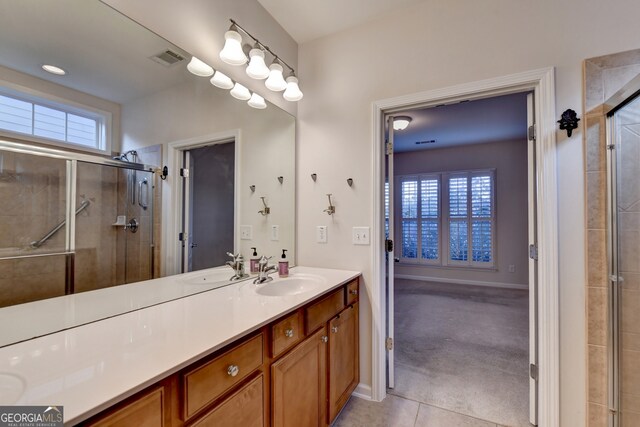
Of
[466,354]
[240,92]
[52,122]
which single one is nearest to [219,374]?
[52,122]

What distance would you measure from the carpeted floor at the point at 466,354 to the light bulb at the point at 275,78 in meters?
2.33

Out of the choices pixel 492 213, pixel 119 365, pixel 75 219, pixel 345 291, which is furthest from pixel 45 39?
pixel 492 213

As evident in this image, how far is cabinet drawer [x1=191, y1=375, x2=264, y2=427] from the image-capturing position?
0.86 m

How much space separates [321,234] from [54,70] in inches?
64.3

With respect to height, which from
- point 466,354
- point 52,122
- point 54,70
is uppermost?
point 54,70

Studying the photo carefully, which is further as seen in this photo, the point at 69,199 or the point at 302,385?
the point at 302,385

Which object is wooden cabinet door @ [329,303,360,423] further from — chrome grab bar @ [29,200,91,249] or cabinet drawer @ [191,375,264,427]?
chrome grab bar @ [29,200,91,249]

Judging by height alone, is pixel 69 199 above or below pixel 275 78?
below

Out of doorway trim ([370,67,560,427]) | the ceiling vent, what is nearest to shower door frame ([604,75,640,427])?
doorway trim ([370,67,560,427])

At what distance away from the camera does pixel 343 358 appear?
1.71 m

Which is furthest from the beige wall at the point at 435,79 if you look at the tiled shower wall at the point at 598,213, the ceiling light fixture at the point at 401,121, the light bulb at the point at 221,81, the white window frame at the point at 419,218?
the white window frame at the point at 419,218

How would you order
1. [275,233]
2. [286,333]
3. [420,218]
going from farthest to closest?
[420,218] < [275,233] < [286,333]

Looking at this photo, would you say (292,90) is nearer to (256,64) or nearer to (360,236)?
(256,64)

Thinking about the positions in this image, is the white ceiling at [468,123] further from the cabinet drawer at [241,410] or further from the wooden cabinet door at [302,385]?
the cabinet drawer at [241,410]
